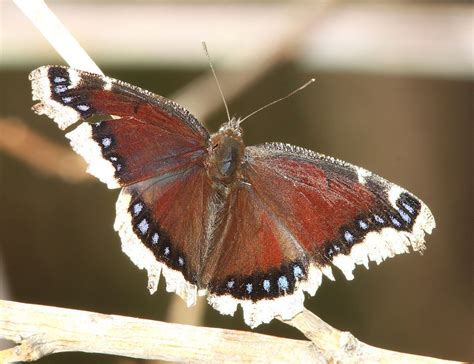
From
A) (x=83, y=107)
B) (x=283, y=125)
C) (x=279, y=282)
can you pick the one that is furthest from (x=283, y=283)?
(x=283, y=125)

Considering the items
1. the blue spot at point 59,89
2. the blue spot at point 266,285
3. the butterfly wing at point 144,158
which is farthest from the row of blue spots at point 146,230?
the blue spot at point 59,89

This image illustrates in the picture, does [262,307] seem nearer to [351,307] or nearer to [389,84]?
[351,307]

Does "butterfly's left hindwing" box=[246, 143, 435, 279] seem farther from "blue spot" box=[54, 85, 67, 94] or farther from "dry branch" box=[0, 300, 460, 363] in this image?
"blue spot" box=[54, 85, 67, 94]

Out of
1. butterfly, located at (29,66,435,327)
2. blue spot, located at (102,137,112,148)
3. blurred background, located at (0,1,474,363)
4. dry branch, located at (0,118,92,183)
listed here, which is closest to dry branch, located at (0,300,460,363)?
butterfly, located at (29,66,435,327)

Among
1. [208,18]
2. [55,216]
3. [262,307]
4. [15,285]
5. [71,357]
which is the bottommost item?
[262,307]

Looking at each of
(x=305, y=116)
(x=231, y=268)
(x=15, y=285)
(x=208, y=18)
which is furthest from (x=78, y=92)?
(x=305, y=116)

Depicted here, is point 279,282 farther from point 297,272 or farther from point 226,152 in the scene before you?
point 226,152

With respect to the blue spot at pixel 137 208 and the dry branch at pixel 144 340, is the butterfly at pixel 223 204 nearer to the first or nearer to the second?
the blue spot at pixel 137 208

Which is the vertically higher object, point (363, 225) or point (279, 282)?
point (363, 225)
